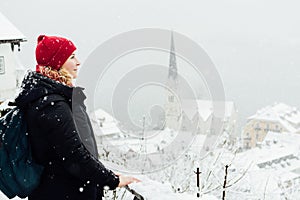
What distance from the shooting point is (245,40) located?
174 metres

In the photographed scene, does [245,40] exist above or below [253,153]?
above

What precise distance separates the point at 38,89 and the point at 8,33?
1541 centimetres

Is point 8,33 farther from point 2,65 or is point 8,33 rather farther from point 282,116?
point 282,116

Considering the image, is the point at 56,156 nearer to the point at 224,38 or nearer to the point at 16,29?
the point at 16,29

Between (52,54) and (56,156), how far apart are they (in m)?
0.56

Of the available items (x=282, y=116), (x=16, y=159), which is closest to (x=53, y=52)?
(x=16, y=159)

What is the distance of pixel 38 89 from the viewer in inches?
78.5

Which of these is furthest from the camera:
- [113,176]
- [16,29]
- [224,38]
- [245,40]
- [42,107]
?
[245,40]

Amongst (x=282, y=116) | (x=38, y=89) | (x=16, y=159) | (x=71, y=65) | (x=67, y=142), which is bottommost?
(x=282, y=116)

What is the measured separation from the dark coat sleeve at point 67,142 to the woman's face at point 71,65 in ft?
0.90

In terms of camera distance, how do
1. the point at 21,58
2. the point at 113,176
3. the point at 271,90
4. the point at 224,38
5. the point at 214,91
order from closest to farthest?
1. the point at 113,176
2. the point at 214,91
3. the point at 21,58
4. the point at 271,90
5. the point at 224,38

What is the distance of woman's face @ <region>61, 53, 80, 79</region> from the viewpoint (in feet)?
7.12

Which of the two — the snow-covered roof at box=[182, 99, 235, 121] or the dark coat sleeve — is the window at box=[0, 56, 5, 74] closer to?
the dark coat sleeve

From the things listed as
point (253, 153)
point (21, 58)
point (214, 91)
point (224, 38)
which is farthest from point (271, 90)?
point (214, 91)
